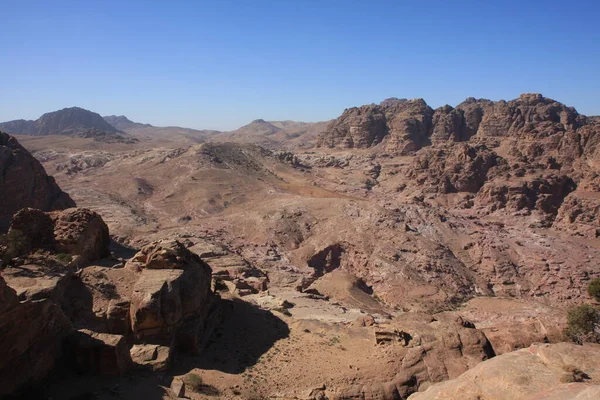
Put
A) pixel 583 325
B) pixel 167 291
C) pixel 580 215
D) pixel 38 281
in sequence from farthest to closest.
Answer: pixel 580 215 → pixel 583 325 → pixel 167 291 → pixel 38 281

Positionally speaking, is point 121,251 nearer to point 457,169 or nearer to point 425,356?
point 425,356

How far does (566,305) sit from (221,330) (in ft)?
97.2

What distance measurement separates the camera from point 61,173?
7631cm

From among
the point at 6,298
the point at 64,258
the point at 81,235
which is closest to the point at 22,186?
the point at 81,235

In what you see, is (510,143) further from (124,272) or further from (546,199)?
(124,272)

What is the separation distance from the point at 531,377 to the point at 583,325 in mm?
10643

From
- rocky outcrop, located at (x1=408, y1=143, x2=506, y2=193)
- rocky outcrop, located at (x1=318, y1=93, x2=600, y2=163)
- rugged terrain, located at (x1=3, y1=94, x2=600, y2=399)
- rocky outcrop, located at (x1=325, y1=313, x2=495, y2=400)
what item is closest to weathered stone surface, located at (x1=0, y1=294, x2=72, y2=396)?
rugged terrain, located at (x1=3, y1=94, x2=600, y2=399)

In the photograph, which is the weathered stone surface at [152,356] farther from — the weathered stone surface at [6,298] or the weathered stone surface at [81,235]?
the weathered stone surface at [81,235]

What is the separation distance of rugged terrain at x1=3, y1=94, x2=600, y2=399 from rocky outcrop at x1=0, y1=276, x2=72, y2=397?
1.13 meters

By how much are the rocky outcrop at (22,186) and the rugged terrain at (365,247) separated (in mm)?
6017

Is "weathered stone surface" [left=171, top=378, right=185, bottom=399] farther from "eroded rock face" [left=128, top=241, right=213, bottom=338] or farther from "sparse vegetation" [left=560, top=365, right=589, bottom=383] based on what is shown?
"sparse vegetation" [left=560, top=365, right=589, bottom=383]

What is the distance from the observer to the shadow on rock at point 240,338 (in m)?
18.5

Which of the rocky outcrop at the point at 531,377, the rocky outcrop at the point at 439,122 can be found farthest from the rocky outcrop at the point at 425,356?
the rocky outcrop at the point at 439,122

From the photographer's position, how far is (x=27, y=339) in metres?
13.6
